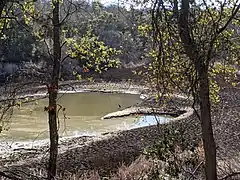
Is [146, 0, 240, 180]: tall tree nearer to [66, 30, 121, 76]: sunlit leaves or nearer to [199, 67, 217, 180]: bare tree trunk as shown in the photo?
[199, 67, 217, 180]: bare tree trunk

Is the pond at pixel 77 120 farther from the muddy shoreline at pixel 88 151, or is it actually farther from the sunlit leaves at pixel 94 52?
the sunlit leaves at pixel 94 52

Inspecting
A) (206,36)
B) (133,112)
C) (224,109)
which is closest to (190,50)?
(206,36)

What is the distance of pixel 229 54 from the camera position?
482 centimetres

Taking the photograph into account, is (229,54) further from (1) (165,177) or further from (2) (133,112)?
(2) (133,112)

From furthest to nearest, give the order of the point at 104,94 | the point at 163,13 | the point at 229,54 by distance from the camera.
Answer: the point at 104,94
the point at 229,54
the point at 163,13

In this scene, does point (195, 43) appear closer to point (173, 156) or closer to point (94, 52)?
point (173, 156)

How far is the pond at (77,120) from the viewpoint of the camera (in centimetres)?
1688

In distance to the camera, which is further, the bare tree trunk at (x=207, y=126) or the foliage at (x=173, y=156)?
the foliage at (x=173, y=156)

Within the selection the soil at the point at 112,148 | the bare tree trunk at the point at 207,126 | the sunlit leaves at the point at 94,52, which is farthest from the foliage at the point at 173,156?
the bare tree trunk at the point at 207,126

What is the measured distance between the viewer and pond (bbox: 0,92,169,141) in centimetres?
1688

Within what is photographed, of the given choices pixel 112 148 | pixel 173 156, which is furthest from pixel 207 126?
pixel 112 148

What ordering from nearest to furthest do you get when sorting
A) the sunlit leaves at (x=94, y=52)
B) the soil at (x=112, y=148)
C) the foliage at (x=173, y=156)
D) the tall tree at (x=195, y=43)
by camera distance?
the tall tree at (x=195, y=43), the foliage at (x=173, y=156), the sunlit leaves at (x=94, y=52), the soil at (x=112, y=148)

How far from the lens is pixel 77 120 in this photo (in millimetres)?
20094

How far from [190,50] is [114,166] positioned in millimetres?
7037
